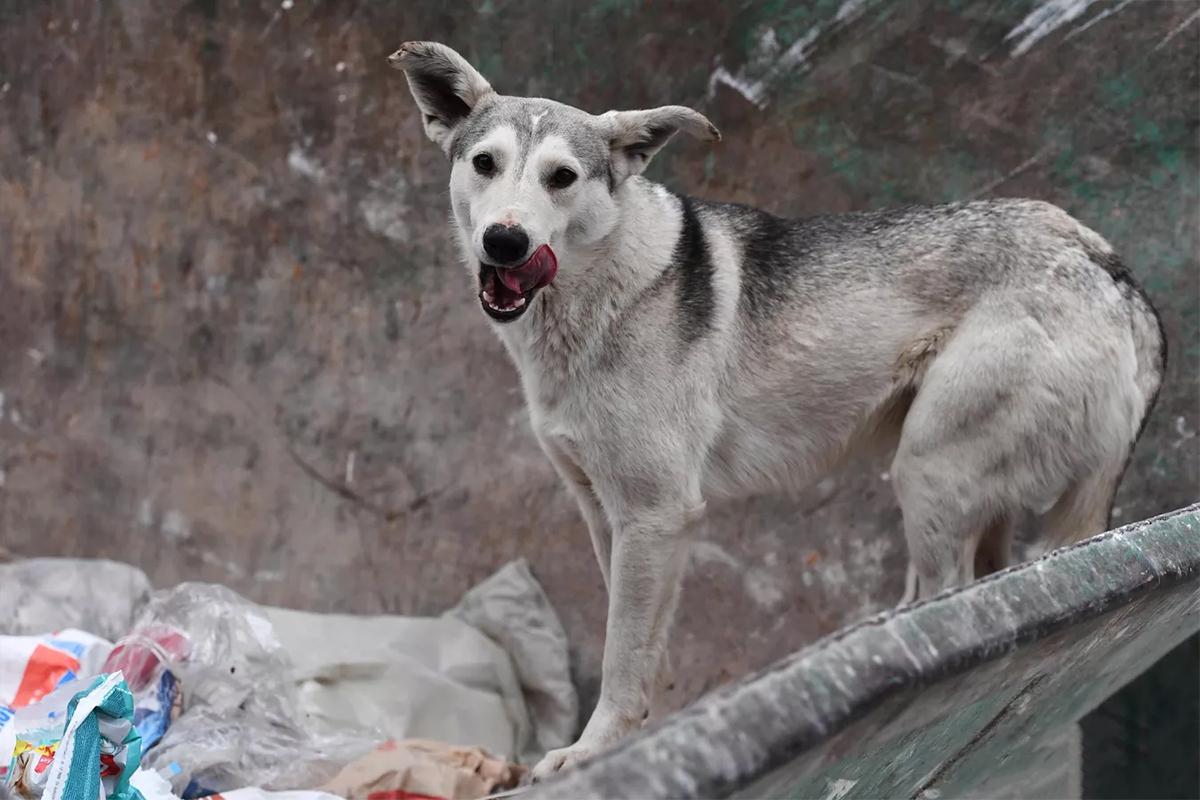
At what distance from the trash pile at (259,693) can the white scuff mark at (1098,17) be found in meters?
2.52

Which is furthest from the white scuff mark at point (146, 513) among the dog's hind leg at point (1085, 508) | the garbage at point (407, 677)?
the dog's hind leg at point (1085, 508)

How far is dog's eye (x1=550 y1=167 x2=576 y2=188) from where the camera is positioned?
2.64 m

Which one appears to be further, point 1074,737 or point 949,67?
point 949,67

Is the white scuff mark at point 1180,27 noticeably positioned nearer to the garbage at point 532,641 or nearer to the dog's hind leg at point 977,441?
the dog's hind leg at point 977,441

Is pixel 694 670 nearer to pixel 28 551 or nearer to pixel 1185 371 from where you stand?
pixel 1185 371

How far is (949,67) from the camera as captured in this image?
12.6ft

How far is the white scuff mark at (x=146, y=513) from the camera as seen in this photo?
4637 mm

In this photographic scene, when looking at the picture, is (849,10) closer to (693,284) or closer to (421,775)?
(693,284)

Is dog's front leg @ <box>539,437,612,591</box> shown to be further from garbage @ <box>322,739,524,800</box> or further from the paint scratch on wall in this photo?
the paint scratch on wall

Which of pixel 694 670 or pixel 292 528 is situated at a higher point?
pixel 292 528

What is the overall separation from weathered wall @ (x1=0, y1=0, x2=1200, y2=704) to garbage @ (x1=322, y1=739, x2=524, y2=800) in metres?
1.05

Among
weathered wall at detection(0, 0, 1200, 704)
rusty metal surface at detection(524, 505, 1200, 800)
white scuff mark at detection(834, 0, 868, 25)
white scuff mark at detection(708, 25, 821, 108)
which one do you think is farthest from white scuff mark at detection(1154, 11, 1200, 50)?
rusty metal surface at detection(524, 505, 1200, 800)

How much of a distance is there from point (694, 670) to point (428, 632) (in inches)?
36.1

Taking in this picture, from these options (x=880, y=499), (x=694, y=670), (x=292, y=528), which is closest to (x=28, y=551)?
(x=292, y=528)
